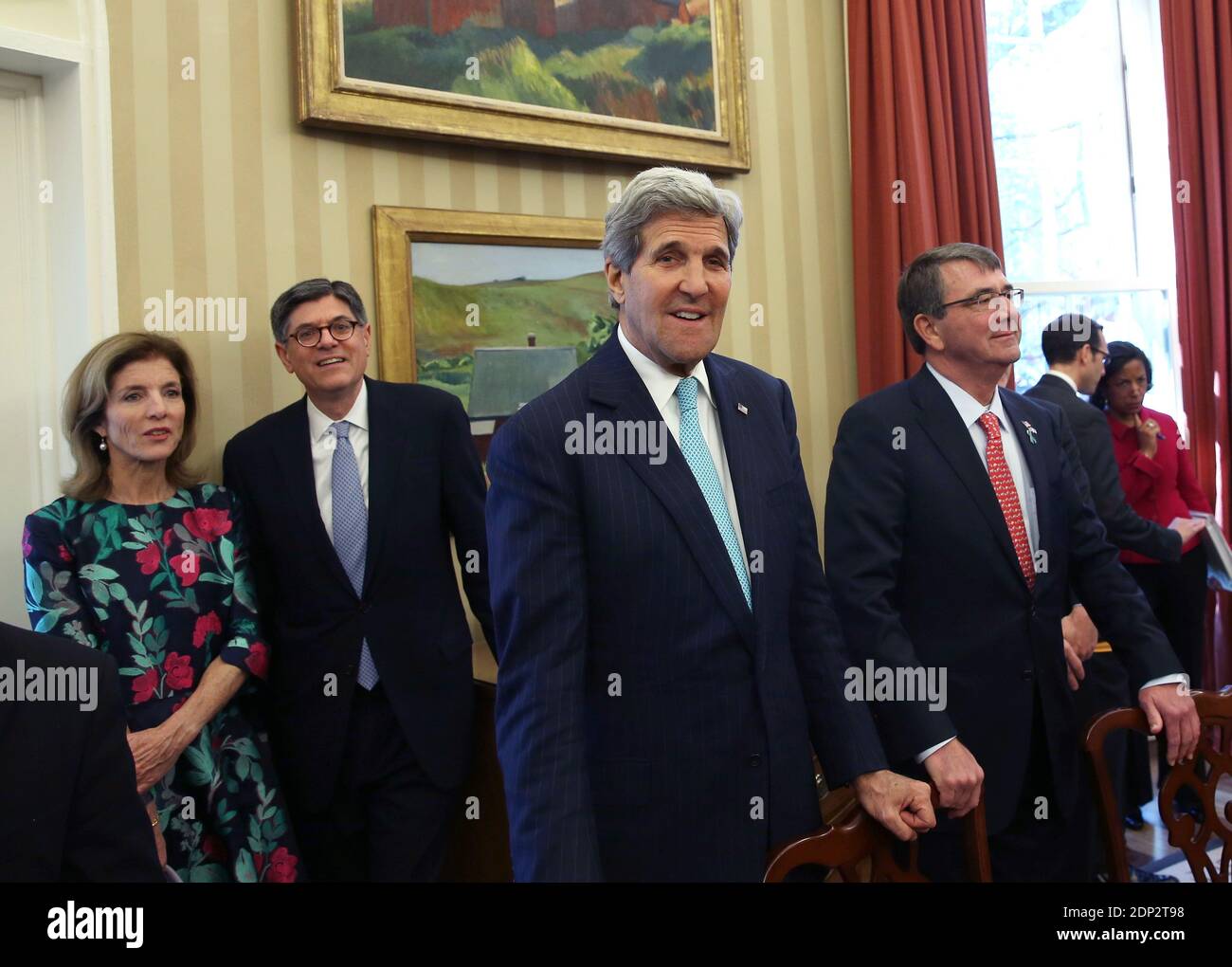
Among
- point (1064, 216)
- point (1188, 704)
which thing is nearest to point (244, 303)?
point (1188, 704)

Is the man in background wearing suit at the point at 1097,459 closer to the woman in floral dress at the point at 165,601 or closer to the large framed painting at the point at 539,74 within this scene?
the large framed painting at the point at 539,74

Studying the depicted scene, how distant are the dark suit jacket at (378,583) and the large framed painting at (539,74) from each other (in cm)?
96

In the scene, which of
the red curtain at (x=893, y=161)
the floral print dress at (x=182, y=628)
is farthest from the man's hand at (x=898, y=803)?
the red curtain at (x=893, y=161)

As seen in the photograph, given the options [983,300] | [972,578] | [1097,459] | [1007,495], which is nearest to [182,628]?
[972,578]

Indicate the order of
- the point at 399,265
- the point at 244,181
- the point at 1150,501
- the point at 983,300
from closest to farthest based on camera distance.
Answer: the point at 983,300 < the point at 244,181 < the point at 399,265 < the point at 1150,501

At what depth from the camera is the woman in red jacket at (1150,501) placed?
159 inches

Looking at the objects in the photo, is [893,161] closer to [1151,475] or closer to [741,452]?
[1151,475]

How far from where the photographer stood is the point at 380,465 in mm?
2492

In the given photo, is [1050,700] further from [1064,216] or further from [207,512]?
[1064,216]

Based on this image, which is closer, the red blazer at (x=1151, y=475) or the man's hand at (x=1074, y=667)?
the man's hand at (x=1074, y=667)

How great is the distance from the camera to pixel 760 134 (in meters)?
3.98

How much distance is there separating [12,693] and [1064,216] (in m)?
5.06

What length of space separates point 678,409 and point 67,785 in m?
1.00

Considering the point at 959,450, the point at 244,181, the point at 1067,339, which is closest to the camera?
the point at 959,450
